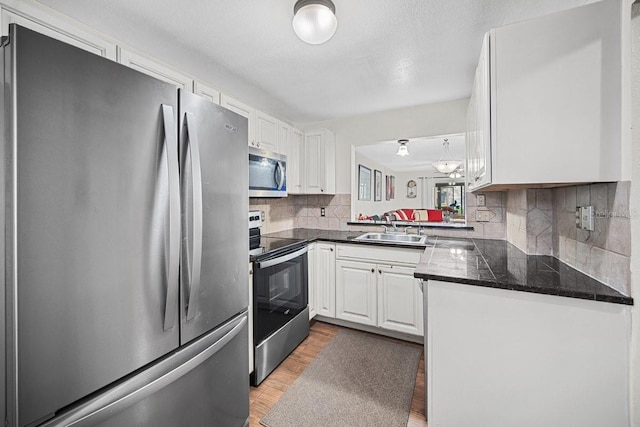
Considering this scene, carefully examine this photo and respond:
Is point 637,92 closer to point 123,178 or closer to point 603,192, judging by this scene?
point 603,192

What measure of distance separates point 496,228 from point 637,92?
1832 mm

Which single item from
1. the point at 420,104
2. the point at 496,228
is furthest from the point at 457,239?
the point at 420,104

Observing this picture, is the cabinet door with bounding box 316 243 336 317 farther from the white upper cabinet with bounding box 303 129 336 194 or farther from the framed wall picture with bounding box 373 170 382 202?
the framed wall picture with bounding box 373 170 382 202

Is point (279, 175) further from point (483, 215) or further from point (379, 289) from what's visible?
point (483, 215)

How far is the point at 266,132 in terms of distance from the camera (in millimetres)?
2691

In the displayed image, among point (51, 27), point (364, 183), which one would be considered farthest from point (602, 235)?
point (364, 183)

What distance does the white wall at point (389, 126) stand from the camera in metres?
2.83

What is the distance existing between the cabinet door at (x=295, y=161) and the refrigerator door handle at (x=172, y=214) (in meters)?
1.99

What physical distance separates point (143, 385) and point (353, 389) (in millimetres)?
1376

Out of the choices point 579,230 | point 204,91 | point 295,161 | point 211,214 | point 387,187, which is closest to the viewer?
point 211,214

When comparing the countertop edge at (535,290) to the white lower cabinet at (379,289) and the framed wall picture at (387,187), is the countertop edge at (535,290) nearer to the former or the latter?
the white lower cabinet at (379,289)

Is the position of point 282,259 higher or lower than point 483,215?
lower

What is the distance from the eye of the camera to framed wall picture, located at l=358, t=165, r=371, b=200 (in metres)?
5.25

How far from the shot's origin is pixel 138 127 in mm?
966
